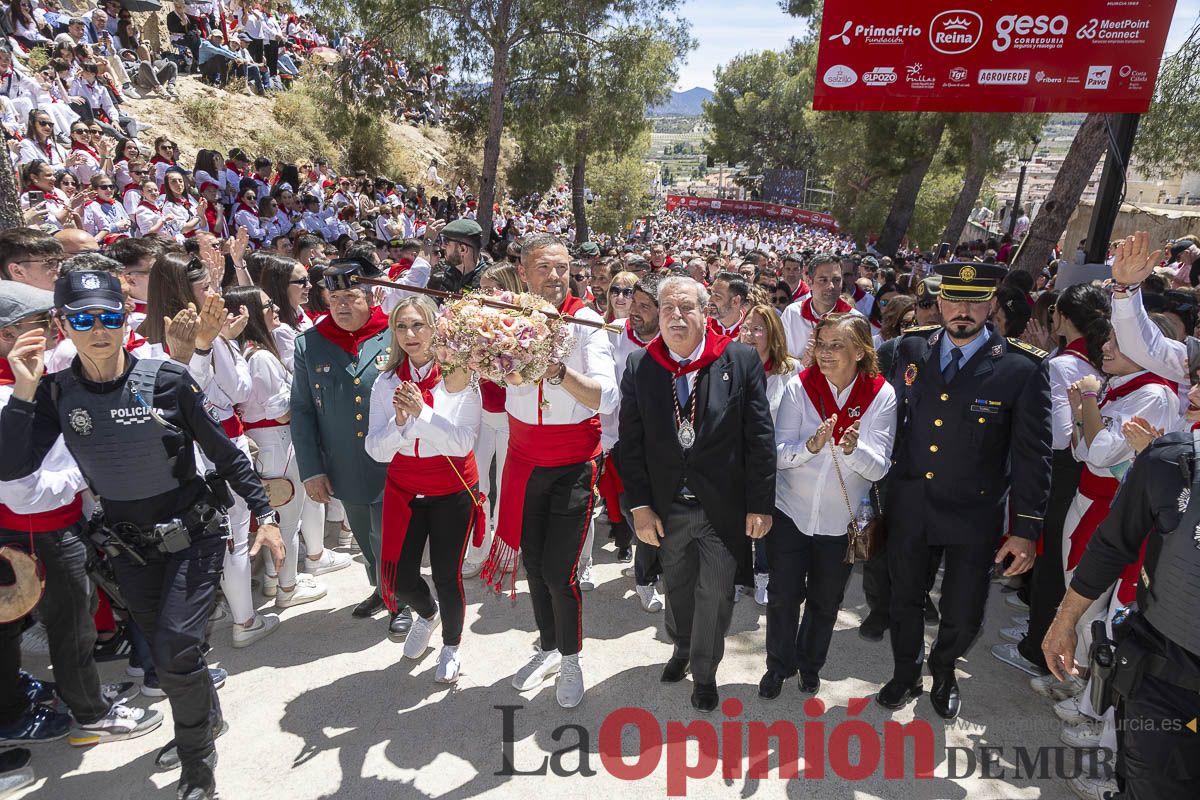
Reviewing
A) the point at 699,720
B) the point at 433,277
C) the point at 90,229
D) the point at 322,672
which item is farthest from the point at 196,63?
the point at 699,720

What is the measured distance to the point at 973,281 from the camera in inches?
141

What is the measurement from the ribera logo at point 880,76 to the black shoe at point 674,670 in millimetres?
9163

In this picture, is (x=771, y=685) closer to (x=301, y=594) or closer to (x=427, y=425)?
(x=427, y=425)

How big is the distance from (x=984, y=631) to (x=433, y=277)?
5.14 m

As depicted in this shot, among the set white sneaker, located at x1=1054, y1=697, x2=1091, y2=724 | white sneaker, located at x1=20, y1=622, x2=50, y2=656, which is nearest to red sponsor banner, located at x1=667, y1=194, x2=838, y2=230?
white sneaker, located at x1=1054, y1=697, x2=1091, y2=724

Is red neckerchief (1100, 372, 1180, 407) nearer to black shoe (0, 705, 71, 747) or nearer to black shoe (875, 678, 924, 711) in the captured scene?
black shoe (875, 678, 924, 711)

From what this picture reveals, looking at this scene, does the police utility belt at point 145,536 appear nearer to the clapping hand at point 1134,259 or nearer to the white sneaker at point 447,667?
the white sneaker at point 447,667

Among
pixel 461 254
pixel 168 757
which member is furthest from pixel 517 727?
pixel 461 254

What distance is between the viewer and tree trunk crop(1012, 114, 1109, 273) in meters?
9.38

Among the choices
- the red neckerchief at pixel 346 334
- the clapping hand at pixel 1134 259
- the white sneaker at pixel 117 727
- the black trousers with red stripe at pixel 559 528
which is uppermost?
the clapping hand at pixel 1134 259

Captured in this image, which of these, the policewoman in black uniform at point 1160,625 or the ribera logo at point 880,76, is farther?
the ribera logo at point 880,76

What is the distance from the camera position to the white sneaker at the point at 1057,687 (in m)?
4.07

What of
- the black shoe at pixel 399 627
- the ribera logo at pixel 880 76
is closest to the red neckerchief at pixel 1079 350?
the black shoe at pixel 399 627

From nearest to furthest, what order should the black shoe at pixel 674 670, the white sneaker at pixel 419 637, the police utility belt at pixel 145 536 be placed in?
the police utility belt at pixel 145 536 → the black shoe at pixel 674 670 → the white sneaker at pixel 419 637
